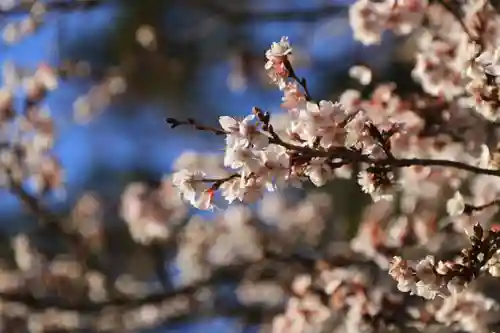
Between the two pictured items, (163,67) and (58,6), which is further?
(163,67)

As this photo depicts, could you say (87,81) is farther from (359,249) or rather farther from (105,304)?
(359,249)

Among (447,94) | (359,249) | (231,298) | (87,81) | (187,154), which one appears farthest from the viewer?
(87,81)

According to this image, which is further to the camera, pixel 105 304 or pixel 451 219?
pixel 105 304

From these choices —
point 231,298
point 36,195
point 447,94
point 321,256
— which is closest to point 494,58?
Answer: point 447,94

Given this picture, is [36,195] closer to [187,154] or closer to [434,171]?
[187,154]

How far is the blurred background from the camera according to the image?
1832mm

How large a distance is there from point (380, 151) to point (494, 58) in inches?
6.1

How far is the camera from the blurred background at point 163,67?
1832mm

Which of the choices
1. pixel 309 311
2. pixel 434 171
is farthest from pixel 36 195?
pixel 434 171

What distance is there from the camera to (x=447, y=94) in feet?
3.81

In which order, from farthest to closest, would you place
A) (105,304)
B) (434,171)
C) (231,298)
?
(231,298), (105,304), (434,171)

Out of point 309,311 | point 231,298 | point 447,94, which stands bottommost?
point 309,311

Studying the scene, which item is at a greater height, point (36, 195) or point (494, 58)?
point (36, 195)

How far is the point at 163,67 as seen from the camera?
8.38 feet
